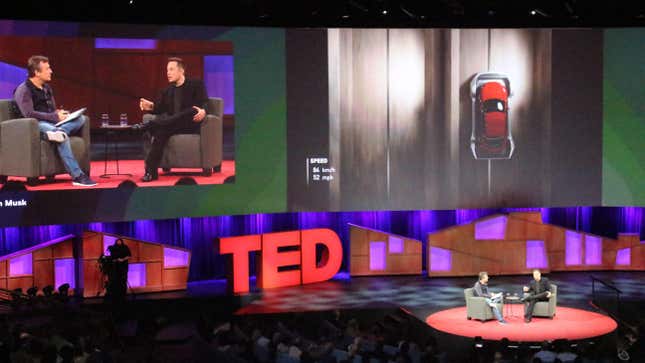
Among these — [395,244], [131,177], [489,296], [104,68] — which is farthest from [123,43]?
[489,296]

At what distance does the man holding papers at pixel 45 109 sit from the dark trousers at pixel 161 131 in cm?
120

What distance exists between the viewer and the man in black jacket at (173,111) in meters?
17.0

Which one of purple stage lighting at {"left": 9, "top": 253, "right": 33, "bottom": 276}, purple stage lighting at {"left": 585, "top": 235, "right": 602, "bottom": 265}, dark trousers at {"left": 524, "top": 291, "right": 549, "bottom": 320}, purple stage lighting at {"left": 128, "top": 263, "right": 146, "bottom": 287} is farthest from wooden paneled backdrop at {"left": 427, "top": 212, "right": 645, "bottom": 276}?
purple stage lighting at {"left": 9, "top": 253, "right": 33, "bottom": 276}

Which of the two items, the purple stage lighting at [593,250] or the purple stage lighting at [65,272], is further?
the purple stage lighting at [593,250]

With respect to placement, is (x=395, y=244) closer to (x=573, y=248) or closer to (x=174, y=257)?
(x=573, y=248)

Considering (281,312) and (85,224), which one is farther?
(85,224)

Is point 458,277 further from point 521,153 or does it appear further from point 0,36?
point 0,36

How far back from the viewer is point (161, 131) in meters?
17.0

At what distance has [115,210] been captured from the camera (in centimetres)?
1702

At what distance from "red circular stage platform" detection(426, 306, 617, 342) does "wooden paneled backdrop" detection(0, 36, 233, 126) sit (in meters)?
5.83

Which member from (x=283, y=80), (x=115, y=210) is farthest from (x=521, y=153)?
(x=115, y=210)

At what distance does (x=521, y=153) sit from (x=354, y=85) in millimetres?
3270

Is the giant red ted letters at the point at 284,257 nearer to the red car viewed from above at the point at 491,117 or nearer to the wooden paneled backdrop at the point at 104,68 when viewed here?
the wooden paneled backdrop at the point at 104,68

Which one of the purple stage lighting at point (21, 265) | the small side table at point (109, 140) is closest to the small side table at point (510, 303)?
the small side table at point (109, 140)
